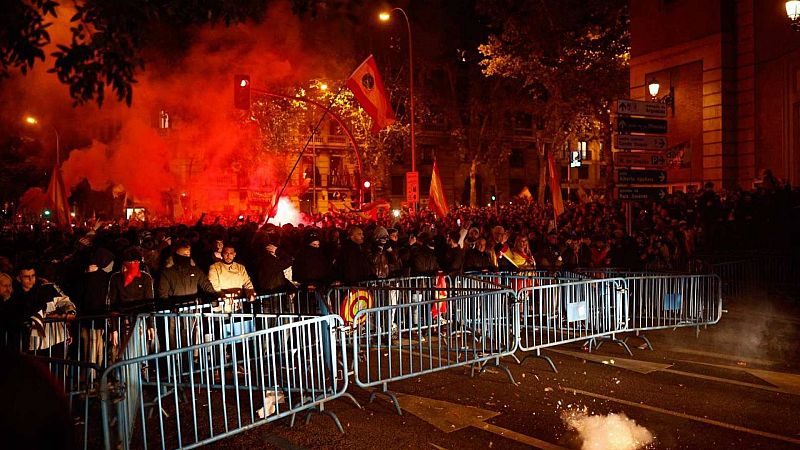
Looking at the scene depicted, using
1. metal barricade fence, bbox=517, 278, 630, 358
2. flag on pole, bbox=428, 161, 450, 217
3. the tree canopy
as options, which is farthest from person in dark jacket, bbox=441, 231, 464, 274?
the tree canopy

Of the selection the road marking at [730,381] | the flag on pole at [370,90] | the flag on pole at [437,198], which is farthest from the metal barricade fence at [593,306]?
the flag on pole at [370,90]

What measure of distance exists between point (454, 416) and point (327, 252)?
6.50m

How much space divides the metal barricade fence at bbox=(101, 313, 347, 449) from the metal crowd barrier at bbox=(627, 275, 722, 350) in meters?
4.92

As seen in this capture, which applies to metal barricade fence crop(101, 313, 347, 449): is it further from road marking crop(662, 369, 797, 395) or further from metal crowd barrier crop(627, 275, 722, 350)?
metal crowd barrier crop(627, 275, 722, 350)

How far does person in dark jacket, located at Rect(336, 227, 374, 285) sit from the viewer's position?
10.2 metres

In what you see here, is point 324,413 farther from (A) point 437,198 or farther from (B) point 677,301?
(A) point 437,198

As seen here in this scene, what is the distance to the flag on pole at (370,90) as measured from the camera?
16422 mm

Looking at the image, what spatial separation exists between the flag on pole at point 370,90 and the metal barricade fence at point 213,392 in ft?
32.0

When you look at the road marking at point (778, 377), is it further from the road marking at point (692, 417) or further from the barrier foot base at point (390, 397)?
the barrier foot base at point (390, 397)

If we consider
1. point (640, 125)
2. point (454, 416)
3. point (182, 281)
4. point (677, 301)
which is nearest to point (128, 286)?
point (182, 281)

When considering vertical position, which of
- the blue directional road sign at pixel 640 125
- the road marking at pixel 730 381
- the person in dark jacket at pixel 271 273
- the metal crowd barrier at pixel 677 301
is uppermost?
the blue directional road sign at pixel 640 125

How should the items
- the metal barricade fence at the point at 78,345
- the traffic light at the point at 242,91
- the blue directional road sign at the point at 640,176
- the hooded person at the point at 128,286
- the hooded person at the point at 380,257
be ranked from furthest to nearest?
the traffic light at the point at 242,91, the blue directional road sign at the point at 640,176, the hooded person at the point at 380,257, the hooded person at the point at 128,286, the metal barricade fence at the point at 78,345

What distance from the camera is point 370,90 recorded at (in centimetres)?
1667

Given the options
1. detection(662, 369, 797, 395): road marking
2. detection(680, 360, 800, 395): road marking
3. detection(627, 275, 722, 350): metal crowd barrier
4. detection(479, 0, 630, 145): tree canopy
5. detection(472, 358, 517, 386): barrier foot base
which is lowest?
detection(680, 360, 800, 395): road marking
